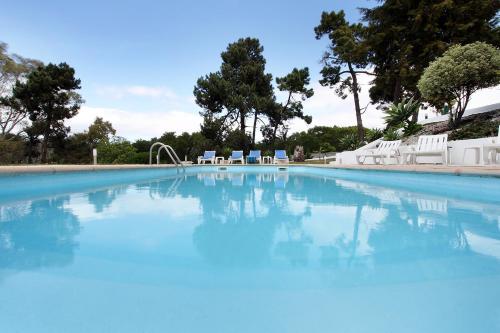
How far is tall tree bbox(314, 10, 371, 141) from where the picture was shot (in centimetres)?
1468

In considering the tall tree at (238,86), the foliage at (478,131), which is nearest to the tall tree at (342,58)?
the tall tree at (238,86)

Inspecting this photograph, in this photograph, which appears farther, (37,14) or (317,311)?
(37,14)

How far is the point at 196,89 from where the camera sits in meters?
18.5

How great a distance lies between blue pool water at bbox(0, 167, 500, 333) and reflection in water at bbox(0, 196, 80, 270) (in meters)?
0.01

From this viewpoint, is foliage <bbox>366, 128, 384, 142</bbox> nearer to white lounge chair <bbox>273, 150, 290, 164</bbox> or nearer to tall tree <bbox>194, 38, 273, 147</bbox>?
white lounge chair <bbox>273, 150, 290, 164</bbox>

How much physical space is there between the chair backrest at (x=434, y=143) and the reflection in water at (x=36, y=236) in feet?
26.2

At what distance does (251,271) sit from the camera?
1.49m

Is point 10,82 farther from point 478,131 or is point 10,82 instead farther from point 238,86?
point 478,131

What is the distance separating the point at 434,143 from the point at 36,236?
849cm

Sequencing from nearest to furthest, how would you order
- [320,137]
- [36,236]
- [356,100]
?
[36,236]
[356,100]
[320,137]

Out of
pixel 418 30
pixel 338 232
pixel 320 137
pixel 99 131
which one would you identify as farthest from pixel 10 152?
pixel 320 137

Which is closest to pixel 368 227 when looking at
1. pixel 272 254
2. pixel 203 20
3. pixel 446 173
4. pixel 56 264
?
pixel 272 254

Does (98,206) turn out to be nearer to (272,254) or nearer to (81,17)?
(272,254)

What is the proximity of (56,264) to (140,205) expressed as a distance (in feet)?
7.10
